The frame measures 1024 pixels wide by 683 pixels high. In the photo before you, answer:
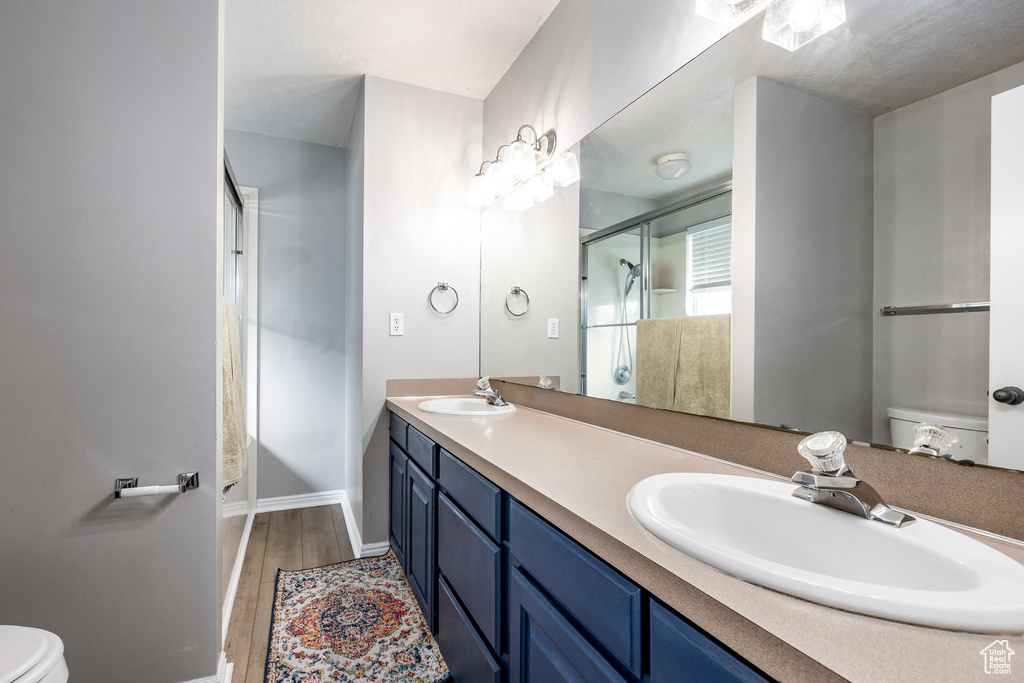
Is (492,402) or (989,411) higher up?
(989,411)

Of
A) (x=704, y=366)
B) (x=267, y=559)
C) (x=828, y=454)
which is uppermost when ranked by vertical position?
(x=704, y=366)

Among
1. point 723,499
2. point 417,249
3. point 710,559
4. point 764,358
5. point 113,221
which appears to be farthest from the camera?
point 417,249

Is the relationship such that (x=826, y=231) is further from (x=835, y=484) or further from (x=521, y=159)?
(x=521, y=159)

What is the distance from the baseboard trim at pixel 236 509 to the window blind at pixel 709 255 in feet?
6.34

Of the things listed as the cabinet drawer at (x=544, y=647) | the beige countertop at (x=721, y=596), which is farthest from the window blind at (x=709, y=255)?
the cabinet drawer at (x=544, y=647)

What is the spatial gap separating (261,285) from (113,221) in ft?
5.81

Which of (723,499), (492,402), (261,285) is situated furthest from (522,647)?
(261,285)

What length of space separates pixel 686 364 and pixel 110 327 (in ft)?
5.25

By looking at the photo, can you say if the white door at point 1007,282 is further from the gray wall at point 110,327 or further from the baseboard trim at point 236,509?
the baseboard trim at point 236,509

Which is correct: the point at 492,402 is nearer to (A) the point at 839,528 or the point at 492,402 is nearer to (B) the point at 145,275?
(B) the point at 145,275

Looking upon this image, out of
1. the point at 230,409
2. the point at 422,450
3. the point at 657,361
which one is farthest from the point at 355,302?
the point at 657,361

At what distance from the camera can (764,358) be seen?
3.54ft

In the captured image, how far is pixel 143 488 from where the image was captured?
1337 mm

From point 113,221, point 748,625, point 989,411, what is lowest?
point 748,625
